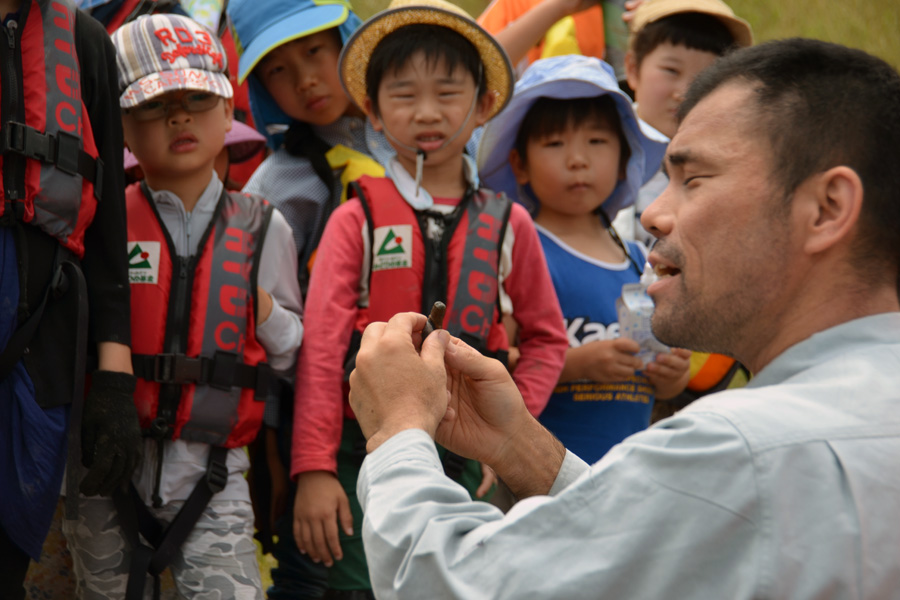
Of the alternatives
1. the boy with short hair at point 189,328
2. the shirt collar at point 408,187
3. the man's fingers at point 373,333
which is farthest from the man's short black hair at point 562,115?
the man's fingers at point 373,333

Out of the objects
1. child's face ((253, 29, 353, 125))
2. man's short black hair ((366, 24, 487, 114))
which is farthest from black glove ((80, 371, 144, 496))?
child's face ((253, 29, 353, 125))

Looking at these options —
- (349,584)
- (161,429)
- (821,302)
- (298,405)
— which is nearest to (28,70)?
(161,429)

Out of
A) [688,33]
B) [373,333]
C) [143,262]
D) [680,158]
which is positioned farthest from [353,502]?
[688,33]

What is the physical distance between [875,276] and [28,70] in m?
2.17

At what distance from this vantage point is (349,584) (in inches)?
123

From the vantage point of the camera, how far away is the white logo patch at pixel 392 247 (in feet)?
10.6

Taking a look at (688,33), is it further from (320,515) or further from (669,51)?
(320,515)

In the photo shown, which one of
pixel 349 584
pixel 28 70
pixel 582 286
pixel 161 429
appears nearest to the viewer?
pixel 28 70

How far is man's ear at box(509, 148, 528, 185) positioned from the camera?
405 centimetres

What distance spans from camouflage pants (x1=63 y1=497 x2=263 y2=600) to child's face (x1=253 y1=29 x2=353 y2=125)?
1.75 m

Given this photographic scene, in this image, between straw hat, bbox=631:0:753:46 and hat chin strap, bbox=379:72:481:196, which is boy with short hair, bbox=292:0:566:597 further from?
straw hat, bbox=631:0:753:46

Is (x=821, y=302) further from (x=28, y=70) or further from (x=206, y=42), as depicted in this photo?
(x=206, y=42)

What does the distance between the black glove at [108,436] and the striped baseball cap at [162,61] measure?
0.95 metres

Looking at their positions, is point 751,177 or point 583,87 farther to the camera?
point 583,87
